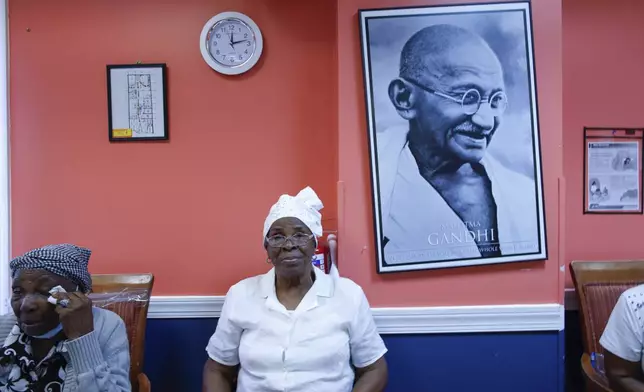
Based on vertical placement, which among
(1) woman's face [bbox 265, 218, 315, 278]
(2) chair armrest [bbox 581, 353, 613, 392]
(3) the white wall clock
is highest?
(3) the white wall clock

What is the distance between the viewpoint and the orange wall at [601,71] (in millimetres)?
2293

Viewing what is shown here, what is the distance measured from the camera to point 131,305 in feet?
6.13

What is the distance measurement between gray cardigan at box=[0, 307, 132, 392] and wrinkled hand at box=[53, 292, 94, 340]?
0.07 feet

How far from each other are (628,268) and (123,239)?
7.39ft

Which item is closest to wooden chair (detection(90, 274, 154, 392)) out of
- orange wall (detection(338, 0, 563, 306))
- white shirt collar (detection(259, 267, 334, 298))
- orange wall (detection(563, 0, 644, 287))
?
white shirt collar (detection(259, 267, 334, 298))

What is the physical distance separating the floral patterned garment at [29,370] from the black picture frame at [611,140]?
2312 mm

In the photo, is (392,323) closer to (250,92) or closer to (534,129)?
(534,129)

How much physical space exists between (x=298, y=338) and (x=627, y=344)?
43.7 inches

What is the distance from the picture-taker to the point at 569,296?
226 cm

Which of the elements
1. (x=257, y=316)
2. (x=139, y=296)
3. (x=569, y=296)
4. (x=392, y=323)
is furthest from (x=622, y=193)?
(x=139, y=296)

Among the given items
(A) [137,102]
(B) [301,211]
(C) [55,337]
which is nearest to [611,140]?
(B) [301,211]

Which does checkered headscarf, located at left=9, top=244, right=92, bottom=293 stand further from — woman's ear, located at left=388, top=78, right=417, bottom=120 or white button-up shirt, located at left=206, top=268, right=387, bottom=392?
woman's ear, located at left=388, top=78, right=417, bottom=120

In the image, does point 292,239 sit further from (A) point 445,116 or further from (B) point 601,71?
(B) point 601,71

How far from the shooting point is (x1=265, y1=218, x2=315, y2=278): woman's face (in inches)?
66.1
